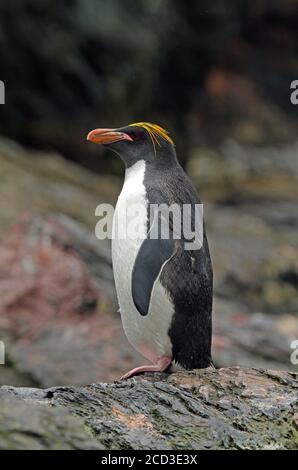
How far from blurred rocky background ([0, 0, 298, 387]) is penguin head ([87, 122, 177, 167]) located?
2.27m

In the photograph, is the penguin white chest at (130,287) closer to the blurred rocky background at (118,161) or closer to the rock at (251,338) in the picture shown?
the blurred rocky background at (118,161)

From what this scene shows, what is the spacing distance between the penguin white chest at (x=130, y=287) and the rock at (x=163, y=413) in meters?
0.16

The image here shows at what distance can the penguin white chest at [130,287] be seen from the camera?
3.61 metres

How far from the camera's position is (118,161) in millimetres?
10172

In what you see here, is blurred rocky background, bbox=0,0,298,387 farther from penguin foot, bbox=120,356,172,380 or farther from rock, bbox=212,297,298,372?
penguin foot, bbox=120,356,172,380

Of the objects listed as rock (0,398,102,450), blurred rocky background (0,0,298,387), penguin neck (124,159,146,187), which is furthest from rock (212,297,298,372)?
rock (0,398,102,450)

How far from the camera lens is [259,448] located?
9.86ft

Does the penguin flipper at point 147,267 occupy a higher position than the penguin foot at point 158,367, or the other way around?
the penguin flipper at point 147,267

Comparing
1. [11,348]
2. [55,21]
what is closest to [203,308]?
[11,348]

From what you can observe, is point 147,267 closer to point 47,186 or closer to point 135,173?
point 135,173

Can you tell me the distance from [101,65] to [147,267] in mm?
7044

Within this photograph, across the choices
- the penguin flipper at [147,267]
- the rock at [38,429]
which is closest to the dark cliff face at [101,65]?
the penguin flipper at [147,267]

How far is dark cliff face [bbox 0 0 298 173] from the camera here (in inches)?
389

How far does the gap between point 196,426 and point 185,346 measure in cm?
62
